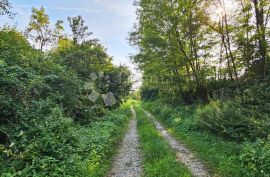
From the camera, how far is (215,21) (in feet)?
65.4

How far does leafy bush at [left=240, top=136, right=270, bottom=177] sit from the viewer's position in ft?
22.5

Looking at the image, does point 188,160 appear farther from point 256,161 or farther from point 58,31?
point 58,31

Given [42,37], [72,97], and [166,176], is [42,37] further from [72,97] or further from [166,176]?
[166,176]

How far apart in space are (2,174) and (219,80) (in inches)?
834

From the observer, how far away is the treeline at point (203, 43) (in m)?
17.5

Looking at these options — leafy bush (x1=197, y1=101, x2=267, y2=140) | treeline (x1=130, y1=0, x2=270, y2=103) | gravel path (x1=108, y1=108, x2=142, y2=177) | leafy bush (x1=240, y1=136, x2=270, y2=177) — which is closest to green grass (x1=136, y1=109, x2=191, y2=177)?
gravel path (x1=108, y1=108, x2=142, y2=177)

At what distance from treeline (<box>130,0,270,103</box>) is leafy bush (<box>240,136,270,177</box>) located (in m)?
10.2

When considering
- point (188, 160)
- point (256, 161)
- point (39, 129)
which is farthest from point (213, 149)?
point (39, 129)

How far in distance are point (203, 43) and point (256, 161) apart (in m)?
16.4

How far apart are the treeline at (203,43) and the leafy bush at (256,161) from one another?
10184 mm

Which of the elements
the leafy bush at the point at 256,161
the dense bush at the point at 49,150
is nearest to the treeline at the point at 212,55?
the leafy bush at the point at 256,161

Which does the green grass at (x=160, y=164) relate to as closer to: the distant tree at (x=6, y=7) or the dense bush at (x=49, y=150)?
the dense bush at (x=49, y=150)

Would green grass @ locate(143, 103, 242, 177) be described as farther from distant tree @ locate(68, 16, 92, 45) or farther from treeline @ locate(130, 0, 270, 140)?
distant tree @ locate(68, 16, 92, 45)

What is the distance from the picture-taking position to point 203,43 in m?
22.3
